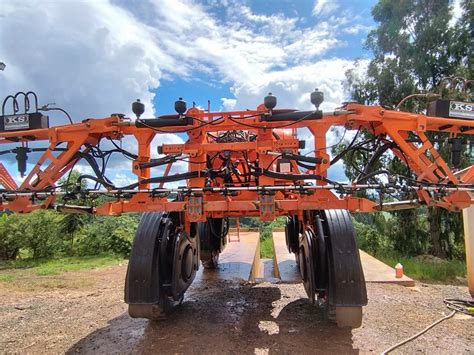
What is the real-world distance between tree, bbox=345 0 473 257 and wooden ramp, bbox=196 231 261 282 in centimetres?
551

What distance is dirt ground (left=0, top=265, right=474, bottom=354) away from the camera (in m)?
4.12

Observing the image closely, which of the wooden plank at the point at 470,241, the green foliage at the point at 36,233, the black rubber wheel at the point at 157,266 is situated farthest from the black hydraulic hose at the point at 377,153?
the green foliage at the point at 36,233

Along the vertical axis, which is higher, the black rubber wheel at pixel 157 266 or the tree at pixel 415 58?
the tree at pixel 415 58

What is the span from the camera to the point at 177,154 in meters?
4.31

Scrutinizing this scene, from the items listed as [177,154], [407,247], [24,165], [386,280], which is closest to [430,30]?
[407,247]

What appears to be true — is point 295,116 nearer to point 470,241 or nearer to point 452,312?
point 452,312

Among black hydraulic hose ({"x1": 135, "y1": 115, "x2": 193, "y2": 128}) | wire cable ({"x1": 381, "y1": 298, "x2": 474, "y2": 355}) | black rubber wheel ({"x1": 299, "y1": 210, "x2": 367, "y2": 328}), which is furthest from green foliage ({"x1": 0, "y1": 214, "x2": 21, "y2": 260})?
wire cable ({"x1": 381, "y1": 298, "x2": 474, "y2": 355})

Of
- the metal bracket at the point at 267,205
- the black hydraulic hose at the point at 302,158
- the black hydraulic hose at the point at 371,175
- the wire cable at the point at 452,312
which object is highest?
the black hydraulic hose at the point at 302,158

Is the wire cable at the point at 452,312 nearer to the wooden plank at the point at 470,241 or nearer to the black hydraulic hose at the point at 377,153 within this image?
the wooden plank at the point at 470,241

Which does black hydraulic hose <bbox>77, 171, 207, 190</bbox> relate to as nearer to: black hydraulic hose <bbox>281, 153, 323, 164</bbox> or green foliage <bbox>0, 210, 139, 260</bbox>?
black hydraulic hose <bbox>281, 153, 323, 164</bbox>

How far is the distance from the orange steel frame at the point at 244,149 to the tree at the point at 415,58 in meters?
11.1

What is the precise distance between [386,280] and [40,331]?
5.76 meters

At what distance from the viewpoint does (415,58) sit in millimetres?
15461

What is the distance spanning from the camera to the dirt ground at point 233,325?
13.5 ft
